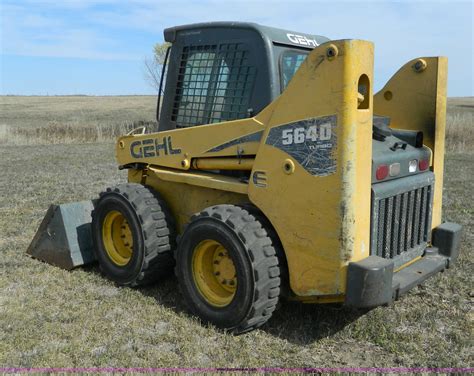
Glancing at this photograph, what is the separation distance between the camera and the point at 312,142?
3348mm

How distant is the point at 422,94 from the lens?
437 centimetres

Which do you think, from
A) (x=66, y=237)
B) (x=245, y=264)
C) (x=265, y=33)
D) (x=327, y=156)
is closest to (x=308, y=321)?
(x=245, y=264)

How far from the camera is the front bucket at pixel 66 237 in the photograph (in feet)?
16.8

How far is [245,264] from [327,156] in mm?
958

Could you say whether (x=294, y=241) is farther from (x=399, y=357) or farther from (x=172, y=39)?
(x=172, y=39)

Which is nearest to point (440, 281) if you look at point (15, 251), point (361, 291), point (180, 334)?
point (361, 291)

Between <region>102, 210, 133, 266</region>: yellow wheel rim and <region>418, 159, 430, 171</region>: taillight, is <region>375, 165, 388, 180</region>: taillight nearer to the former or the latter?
<region>418, 159, 430, 171</region>: taillight

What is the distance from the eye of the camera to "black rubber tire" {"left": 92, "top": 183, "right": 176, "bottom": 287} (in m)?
4.43

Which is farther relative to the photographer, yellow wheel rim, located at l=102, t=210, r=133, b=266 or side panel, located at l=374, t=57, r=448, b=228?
yellow wheel rim, located at l=102, t=210, r=133, b=266

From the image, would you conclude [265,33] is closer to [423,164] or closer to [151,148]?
[151,148]

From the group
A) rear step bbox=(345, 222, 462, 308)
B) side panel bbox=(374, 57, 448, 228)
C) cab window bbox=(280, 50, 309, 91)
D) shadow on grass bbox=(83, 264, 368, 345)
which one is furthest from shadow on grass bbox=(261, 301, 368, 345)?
cab window bbox=(280, 50, 309, 91)

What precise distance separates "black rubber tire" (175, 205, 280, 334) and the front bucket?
1.85 meters

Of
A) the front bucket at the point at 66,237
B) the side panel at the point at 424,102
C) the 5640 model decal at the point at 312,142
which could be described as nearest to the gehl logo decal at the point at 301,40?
the side panel at the point at 424,102

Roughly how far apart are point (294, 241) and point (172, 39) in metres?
2.31
